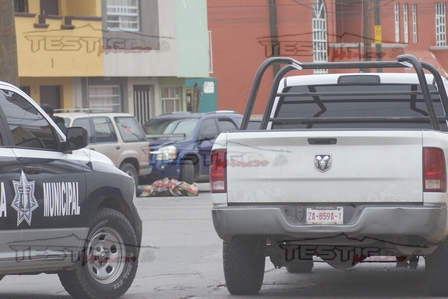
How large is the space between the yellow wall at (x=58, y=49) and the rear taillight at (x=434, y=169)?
21496 millimetres

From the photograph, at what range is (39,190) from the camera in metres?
7.99

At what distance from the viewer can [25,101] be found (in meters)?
8.40

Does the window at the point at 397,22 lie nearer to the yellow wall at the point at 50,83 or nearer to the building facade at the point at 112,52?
the building facade at the point at 112,52

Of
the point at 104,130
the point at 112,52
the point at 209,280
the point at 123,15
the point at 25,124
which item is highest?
the point at 123,15

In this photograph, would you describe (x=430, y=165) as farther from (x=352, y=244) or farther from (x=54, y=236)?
(x=54, y=236)

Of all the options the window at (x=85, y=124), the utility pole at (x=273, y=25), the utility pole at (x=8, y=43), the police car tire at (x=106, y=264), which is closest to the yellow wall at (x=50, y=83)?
the window at (x=85, y=124)

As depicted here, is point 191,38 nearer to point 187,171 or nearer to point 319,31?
point 319,31

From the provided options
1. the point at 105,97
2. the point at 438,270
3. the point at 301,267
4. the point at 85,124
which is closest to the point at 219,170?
the point at 438,270

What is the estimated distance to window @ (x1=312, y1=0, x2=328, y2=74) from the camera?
47.9m

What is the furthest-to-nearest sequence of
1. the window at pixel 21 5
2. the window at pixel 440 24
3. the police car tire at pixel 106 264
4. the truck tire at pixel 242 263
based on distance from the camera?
1. the window at pixel 440 24
2. the window at pixel 21 5
3. the truck tire at pixel 242 263
4. the police car tire at pixel 106 264

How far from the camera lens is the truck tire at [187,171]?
22.4 m

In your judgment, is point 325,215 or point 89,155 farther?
point 89,155

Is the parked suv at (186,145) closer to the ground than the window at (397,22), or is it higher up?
closer to the ground

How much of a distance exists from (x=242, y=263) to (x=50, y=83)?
22470mm
